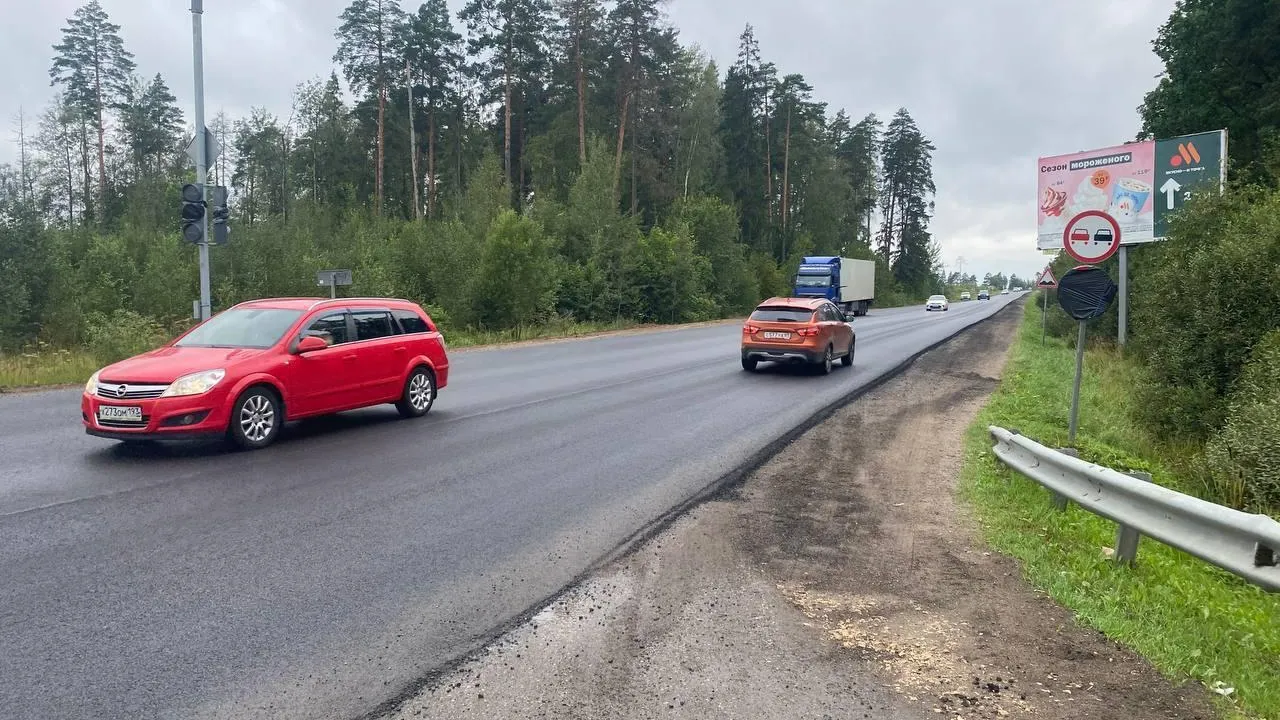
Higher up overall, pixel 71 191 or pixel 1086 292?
pixel 71 191

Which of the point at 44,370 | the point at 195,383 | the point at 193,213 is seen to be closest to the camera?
the point at 195,383

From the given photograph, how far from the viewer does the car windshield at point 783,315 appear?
59.0 ft

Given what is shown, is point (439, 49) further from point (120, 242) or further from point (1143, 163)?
point (1143, 163)

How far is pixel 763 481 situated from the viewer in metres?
8.33

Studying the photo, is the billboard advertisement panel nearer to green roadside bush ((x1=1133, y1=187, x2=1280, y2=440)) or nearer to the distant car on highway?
green roadside bush ((x1=1133, y1=187, x2=1280, y2=440))

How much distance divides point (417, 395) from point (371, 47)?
1603 inches

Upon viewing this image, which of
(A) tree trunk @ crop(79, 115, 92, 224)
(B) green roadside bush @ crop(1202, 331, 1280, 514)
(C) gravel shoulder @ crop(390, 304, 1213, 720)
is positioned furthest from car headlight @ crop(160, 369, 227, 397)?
(A) tree trunk @ crop(79, 115, 92, 224)

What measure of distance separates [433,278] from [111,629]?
25115 mm

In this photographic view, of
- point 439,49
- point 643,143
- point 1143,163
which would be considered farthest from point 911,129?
point 1143,163

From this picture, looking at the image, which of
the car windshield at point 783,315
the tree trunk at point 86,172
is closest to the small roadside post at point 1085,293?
the car windshield at point 783,315

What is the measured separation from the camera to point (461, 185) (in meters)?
53.9

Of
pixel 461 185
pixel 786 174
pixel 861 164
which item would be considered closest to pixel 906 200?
pixel 861 164

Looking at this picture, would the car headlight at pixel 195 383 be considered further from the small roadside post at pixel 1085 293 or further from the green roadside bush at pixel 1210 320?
the green roadside bush at pixel 1210 320

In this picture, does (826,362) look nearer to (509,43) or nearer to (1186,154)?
(1186,154)
